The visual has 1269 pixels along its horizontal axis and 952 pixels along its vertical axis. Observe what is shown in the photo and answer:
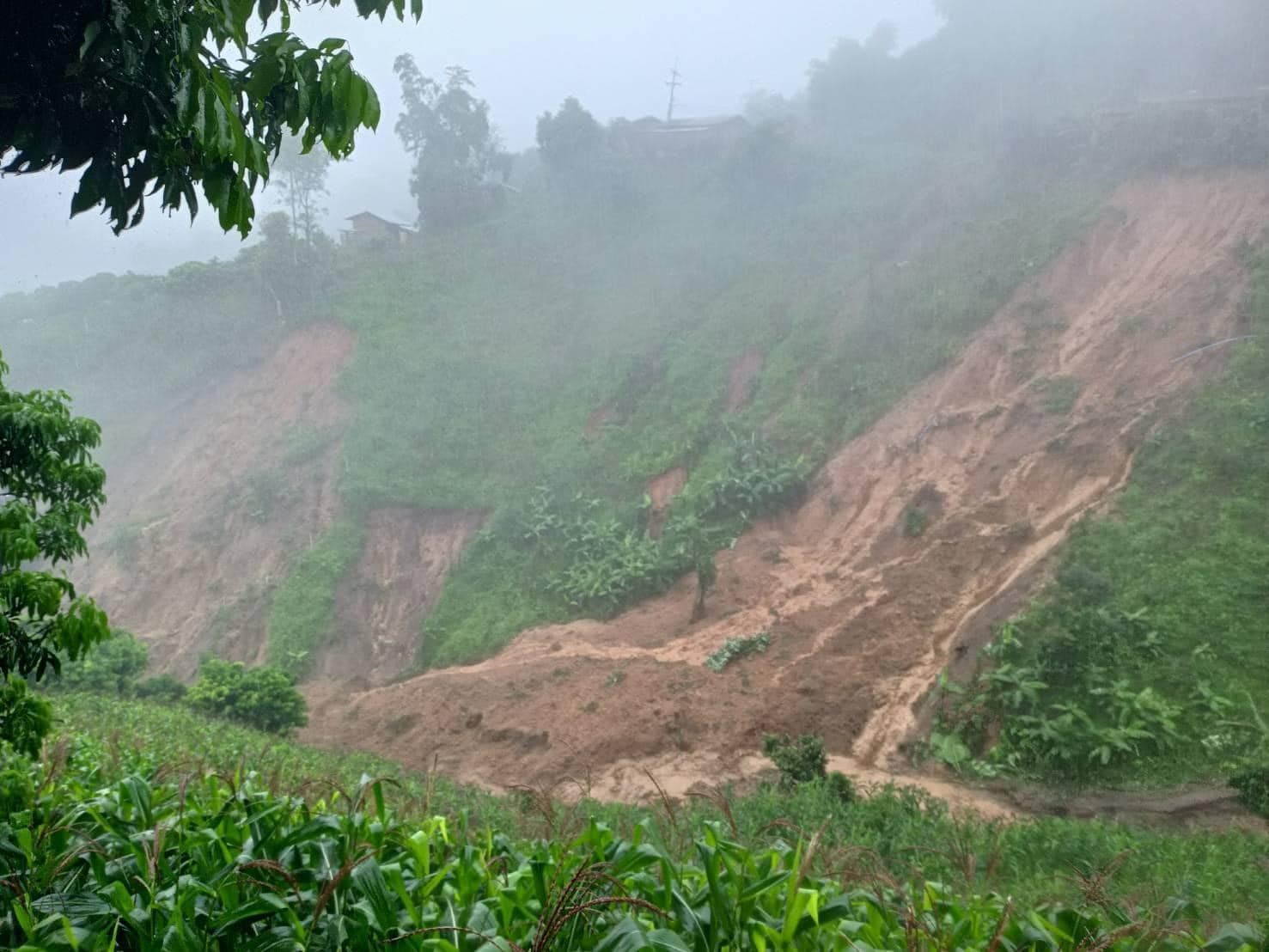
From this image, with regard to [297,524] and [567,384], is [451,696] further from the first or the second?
[567,384]

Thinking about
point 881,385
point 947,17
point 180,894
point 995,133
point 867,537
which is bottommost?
point 867,537

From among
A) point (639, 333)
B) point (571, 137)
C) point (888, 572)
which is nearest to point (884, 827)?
point (888, 572)

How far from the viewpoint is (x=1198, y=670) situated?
29.1ft

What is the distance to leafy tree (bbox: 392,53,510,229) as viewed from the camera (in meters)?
39.7

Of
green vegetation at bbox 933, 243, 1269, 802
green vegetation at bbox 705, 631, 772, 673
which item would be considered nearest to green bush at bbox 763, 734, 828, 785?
green vegetation at bbox 933, 243, 1269, 802

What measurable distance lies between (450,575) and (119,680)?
7.59m

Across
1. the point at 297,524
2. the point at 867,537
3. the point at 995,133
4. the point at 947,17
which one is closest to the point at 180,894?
the point at 867,537

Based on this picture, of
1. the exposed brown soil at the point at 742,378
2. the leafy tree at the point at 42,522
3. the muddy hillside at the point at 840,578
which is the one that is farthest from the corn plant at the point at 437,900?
the exposed brown soil at the point at 742,378

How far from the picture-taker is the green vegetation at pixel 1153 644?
8.29 meters

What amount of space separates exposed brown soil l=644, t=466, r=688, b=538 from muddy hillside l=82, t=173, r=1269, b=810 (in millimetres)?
113

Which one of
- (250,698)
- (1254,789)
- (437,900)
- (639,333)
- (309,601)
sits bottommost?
(309,601)

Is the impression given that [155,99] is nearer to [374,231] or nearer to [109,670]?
[109,670]

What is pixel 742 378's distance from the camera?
76.7 ft

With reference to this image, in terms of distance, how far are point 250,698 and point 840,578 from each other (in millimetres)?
10432
